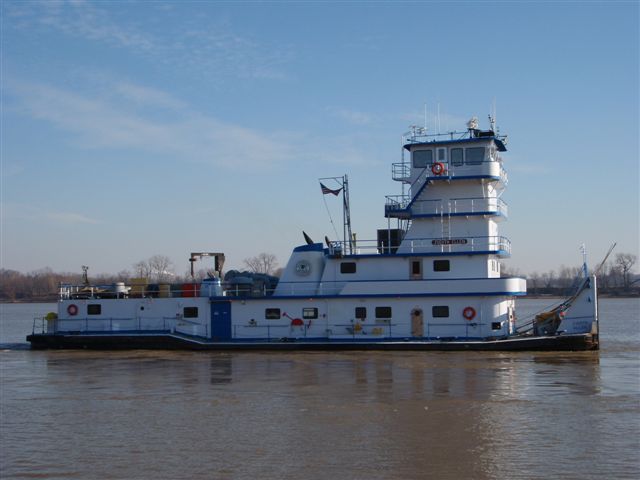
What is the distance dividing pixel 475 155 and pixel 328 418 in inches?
672

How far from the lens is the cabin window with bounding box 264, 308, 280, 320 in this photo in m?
33.1

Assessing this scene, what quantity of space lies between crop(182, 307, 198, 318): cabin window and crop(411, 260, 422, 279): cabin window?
9.80 meters

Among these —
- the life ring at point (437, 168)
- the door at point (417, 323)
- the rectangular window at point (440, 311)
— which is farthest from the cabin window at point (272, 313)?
the life ring at point (437, 168)

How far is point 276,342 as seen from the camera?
106ft

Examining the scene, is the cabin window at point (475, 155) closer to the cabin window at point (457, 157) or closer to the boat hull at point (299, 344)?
the cabin window at point (457, 157)

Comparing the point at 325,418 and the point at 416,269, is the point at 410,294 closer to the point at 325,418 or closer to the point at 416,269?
the point at 416,269

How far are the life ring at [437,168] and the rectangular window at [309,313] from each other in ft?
24.8

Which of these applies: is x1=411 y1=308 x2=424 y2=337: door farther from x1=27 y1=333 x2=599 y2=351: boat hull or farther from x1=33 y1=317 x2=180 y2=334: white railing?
x1=33 y1=317 x2=180 y2=334: white railing

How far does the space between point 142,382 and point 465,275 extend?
1356 centimetres

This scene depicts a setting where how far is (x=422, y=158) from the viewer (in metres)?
32.7

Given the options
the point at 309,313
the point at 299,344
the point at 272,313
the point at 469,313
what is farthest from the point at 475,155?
the point at 272,313

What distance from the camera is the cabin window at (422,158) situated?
1282 inches

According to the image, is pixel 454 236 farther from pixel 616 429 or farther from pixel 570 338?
pixel 616 429

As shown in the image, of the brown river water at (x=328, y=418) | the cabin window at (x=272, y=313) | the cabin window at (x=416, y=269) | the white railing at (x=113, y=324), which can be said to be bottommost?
the brown river water at (x=328, y=418)
